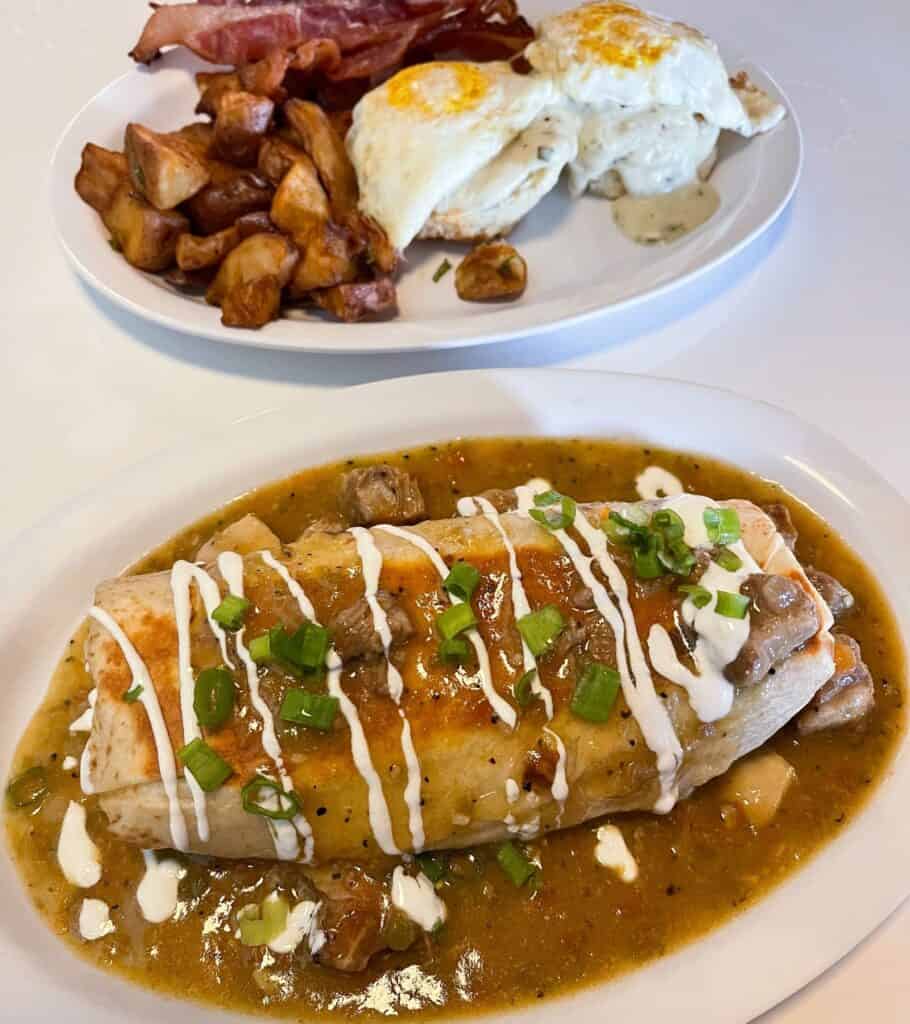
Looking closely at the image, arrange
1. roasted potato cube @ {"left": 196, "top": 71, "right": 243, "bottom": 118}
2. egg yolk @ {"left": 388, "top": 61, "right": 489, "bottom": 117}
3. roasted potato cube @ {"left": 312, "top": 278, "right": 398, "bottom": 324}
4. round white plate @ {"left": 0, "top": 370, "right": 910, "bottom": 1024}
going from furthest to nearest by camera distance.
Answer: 1. roasted potato cube @ {"left": 196, "top": 71, "right": 243, "bottom": 118}
2. egg yolk @ {"left": 388, "top": 61, "right": 489, "bottom": 117}
3. roasted potato cube @ {"left": 312, "top": 278, "right": 398, "bottom": 324}
4. round white plate @ {"left": 0, "top": 370, "right": 910, "bottom": 1024}

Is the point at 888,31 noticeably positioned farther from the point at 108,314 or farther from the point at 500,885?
the point at 500,885

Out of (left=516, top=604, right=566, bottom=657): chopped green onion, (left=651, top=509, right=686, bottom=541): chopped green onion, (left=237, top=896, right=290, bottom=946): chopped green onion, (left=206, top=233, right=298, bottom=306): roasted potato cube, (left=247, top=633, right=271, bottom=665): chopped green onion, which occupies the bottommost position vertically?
(left=237, top=896, right=290, bottom=946): chopped green onion

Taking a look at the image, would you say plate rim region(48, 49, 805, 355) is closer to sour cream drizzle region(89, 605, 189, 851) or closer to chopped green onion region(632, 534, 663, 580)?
chopped green onion region(632, 534, 663, 580)

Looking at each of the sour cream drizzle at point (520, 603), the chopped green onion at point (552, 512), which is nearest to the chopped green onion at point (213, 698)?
the sour cream drizzle at point (520, 603)

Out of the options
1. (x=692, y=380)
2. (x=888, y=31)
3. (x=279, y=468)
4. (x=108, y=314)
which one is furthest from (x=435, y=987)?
(x=888, y=31)

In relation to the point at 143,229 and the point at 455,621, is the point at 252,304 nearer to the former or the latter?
the point at 143,229

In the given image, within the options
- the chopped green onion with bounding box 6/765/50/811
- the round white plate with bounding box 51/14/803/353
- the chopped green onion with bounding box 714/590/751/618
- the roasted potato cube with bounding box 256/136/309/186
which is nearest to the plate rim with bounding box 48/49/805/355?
the round white plate with bounding box 51/14/803/353

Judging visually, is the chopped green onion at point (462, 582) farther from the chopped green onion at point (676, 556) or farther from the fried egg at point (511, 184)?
the fried egg at point (511, 184)
